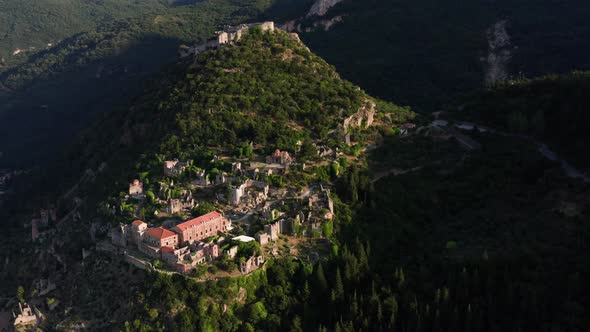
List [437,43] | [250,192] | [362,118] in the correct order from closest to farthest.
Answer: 1. [250,192]
2. [362,118]
3. [437,43]

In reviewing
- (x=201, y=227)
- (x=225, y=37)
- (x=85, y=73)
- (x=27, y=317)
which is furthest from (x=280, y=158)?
(x=85, y=73)

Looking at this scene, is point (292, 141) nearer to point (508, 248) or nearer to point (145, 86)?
point (508, 248)

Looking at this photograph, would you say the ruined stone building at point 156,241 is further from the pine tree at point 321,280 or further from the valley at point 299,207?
the pine tree at point 321,280

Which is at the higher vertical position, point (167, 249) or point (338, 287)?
point (167, 249)

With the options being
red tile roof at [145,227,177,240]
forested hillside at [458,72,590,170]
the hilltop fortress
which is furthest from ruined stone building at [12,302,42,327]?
forested hillside at [458,72,590,170]

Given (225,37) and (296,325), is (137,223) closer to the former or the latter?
(296,325)

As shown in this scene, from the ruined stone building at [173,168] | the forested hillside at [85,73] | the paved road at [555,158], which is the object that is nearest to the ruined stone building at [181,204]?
the ruined stone building at [173,168]

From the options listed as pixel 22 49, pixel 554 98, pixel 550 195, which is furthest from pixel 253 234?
pixel 22 49
